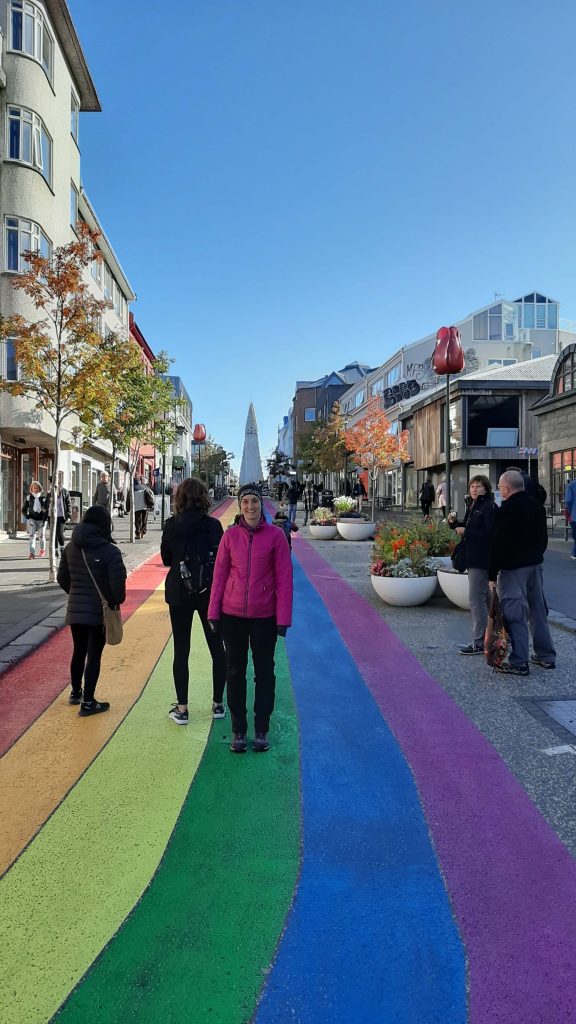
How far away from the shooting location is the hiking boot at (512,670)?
234 inches

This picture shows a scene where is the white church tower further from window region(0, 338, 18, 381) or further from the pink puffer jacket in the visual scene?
the pink puffer jacket

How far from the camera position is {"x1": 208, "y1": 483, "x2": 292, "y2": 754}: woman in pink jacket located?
4.29 meters

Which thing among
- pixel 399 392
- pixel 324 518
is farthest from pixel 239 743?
pixel 399 392

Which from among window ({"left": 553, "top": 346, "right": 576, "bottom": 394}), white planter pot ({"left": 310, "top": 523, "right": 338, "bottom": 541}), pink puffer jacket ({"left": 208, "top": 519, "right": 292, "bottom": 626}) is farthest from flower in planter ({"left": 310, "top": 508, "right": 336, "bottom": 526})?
pink puffer jacket ({"left": 208, "top": 519, "right": 292, "bottom": 626})

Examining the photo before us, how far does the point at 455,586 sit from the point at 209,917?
22.7 ft

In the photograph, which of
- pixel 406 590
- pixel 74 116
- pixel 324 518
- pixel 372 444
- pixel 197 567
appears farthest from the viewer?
pixel 372 444

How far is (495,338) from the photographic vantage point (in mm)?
48094

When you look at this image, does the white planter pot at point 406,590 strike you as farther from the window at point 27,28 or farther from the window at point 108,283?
the window at point 108,283

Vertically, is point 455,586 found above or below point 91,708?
above

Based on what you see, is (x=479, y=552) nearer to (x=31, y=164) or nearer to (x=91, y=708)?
(x=91, y=708)

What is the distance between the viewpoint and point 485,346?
157 feet

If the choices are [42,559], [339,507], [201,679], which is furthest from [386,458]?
[201,679]

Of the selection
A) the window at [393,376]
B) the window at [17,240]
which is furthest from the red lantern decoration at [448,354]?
the window at [393,376]

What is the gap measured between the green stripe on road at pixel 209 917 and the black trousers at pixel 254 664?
18.2 inches
